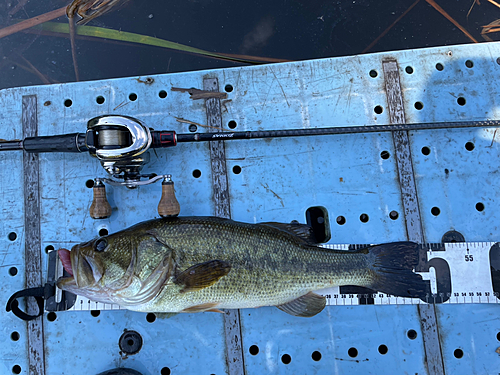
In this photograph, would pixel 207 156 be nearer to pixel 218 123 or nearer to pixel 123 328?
pixel 218 123

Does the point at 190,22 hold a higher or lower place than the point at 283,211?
higher

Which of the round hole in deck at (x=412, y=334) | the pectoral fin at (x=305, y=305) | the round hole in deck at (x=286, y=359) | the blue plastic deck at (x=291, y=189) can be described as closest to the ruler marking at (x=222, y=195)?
the blue plastic deck at (x=291, y=189)

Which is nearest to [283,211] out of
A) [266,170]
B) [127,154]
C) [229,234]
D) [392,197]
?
[266,170]

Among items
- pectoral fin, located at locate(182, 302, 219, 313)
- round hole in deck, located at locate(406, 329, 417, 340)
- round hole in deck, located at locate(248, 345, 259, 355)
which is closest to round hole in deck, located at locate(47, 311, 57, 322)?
pectoral fin, located at locate(182, 302, 219, 313)

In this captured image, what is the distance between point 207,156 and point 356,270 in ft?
5.08

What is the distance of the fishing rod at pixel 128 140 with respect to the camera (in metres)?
2.38

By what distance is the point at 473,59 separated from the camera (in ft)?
9.49

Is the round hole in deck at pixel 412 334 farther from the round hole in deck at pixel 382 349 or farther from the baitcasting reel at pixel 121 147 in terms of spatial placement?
the baitcasting reel at pixel 121 147

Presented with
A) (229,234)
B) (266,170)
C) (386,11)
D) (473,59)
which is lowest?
(229,234)

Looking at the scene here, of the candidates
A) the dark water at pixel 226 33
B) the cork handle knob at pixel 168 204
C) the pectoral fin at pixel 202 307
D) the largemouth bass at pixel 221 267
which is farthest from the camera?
the dark water at pixel 226 33

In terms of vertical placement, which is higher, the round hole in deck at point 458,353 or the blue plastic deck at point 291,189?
the blue plastic deck at point 291,189

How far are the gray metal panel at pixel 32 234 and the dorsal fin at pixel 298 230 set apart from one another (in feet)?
6.56

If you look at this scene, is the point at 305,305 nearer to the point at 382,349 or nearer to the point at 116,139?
the point at 382,349

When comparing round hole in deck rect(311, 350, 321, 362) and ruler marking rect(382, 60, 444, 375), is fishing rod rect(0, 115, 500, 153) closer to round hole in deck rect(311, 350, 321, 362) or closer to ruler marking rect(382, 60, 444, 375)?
ruler marking rect(382, 60, 444, 375)
